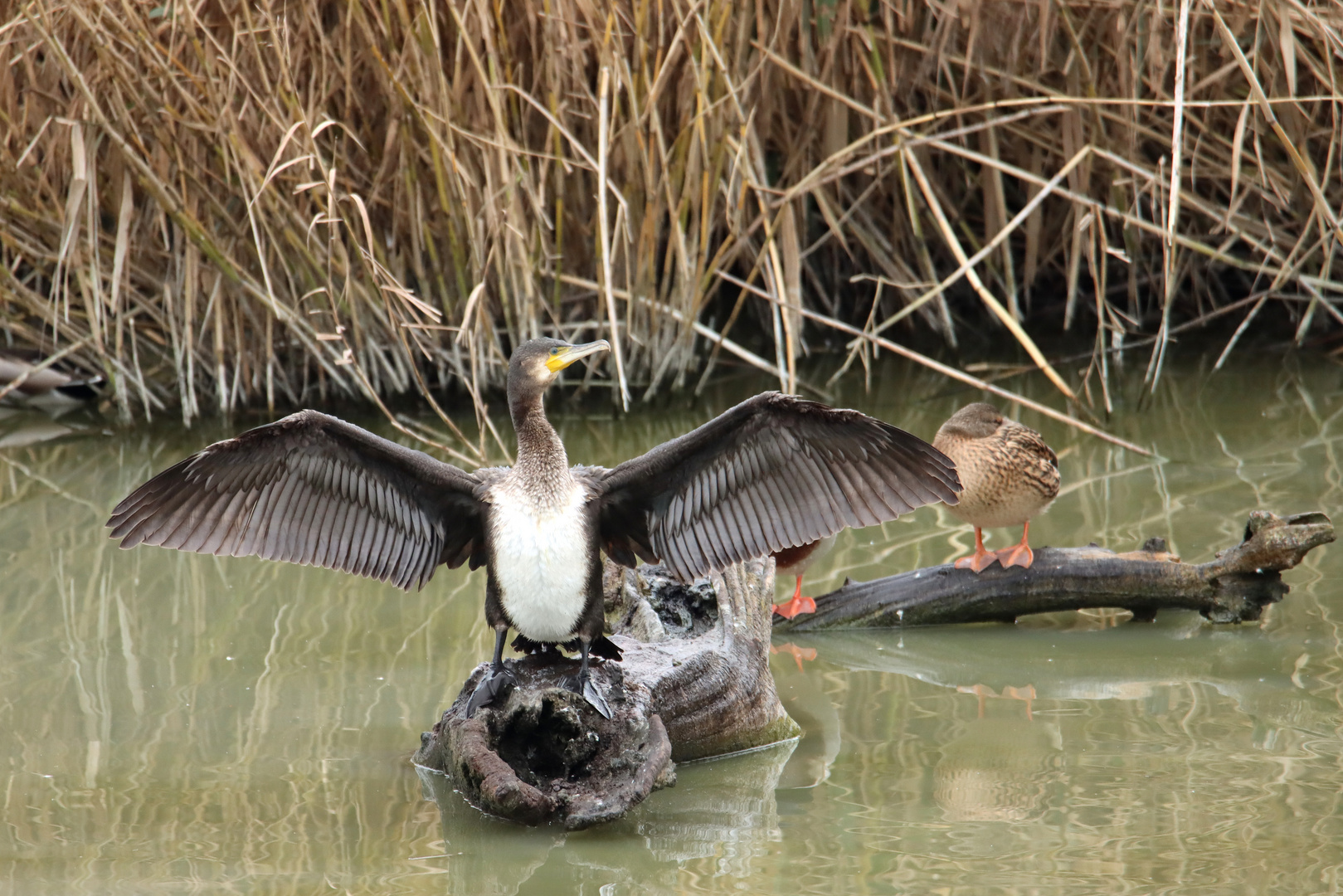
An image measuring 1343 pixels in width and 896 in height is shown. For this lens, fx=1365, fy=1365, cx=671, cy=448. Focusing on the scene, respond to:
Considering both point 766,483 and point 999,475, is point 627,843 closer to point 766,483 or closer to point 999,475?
point 766,483

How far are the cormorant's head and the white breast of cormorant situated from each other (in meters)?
0.30

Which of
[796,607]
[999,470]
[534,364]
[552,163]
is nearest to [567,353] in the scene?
[534,364]

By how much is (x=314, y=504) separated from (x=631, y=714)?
3.29 ft

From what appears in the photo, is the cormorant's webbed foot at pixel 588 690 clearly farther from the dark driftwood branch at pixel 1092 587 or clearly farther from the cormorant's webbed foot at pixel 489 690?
the dark driftwood branch at pixel 1092 587

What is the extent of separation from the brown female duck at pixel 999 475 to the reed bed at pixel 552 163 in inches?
44.6

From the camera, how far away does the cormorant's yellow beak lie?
3.47 m

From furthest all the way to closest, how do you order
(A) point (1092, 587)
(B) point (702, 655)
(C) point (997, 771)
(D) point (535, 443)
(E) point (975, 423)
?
(E) point (975, 423) < (A) point (1092, 587) < (B) point (702, 655) < (C) point (997, 771) < (D) point (535, 443)

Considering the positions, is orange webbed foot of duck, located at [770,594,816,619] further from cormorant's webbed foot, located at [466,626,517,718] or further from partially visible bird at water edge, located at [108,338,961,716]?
cormorant's webbed foot, located at [466,626,517,718]

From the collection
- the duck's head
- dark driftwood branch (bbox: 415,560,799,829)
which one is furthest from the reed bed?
dark driftwood branch (bbox: 415,560,799,829)

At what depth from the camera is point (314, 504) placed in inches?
141

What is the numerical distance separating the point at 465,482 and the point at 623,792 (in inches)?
34.7

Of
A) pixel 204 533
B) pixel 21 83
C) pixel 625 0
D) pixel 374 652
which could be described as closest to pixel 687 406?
pixel 625 0

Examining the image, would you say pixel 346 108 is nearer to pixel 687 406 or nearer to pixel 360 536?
pixel 687 406

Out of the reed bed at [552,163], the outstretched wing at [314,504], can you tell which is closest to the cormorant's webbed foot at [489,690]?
the outstretched wing at [314,504]
